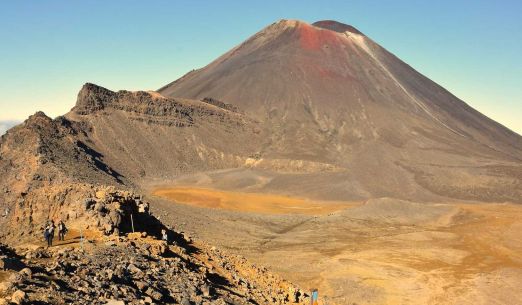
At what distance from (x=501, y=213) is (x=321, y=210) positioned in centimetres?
2262

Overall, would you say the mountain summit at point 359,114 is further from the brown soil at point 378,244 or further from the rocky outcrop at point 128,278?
the rocky outcrop at point 128,278

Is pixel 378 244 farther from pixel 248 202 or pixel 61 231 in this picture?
pixel 61 231

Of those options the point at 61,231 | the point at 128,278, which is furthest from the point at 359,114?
the point at 128,278

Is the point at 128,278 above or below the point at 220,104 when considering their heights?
below

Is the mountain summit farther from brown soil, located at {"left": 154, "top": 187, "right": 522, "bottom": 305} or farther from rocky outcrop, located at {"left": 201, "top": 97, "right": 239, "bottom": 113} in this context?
brown soil, located at {"left": 154, "top": 187, "right": 522, "bottom": 305}

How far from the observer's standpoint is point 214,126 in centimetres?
9731

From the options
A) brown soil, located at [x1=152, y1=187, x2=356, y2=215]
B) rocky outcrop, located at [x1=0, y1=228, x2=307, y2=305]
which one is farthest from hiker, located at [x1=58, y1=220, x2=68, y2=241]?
brown soil, located at [x1=152, y1=187, x2=356, y2=215]

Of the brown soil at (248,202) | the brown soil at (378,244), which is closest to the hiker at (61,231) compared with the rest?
the brown soil at (378,244)

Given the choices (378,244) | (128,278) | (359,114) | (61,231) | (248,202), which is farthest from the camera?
(359,114)

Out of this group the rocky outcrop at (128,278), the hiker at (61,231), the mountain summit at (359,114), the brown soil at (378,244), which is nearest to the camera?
the rocky outcrop at (128,278)

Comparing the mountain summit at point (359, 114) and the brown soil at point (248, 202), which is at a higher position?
the mountain summit at point (359, 114)

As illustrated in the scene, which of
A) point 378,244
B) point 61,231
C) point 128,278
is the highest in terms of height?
point 61,231

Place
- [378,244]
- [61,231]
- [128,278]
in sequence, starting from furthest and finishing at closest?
[378,244] → [61,231] → [128,278]

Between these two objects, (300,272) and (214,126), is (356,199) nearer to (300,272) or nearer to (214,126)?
(214,126)
